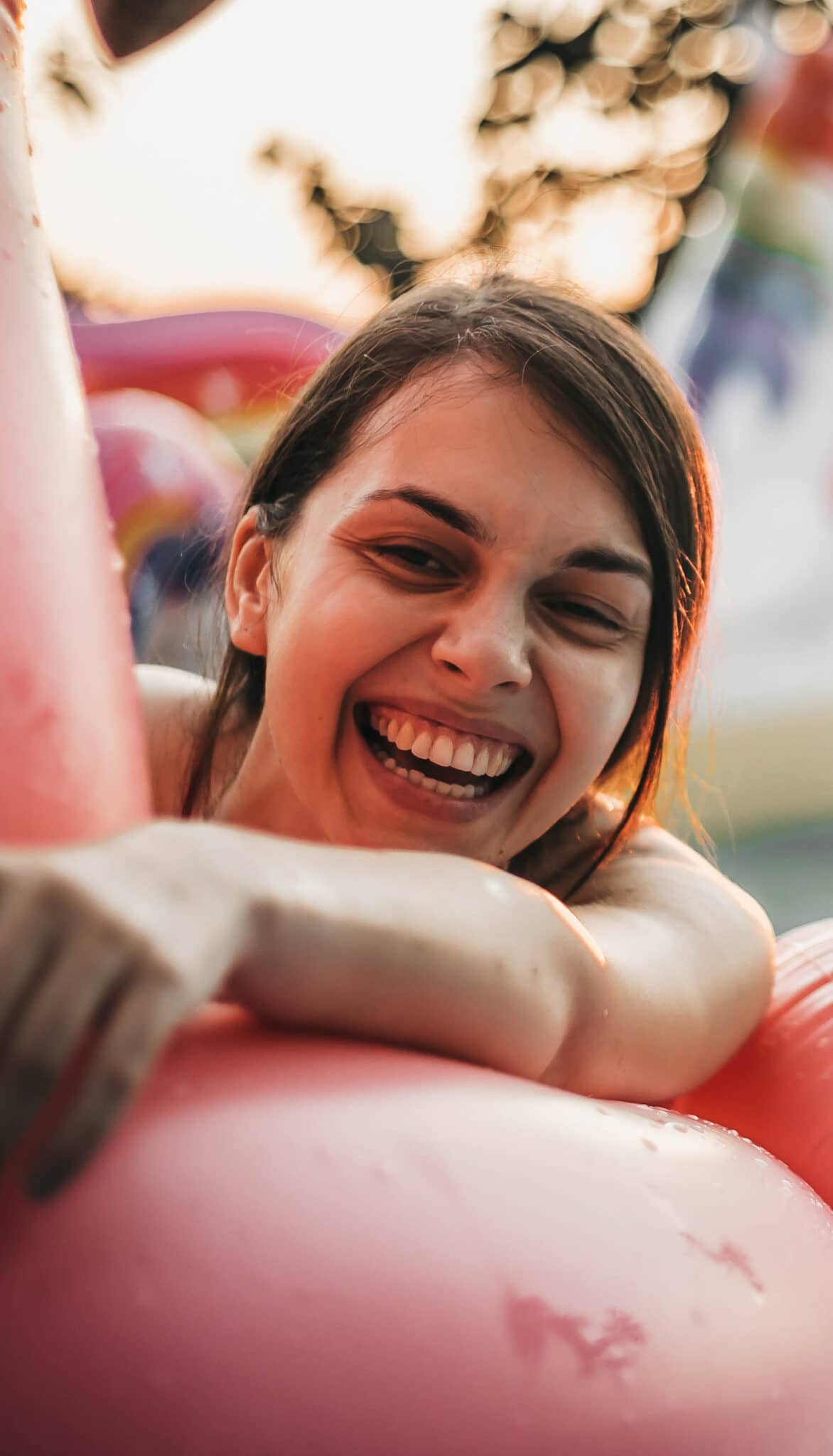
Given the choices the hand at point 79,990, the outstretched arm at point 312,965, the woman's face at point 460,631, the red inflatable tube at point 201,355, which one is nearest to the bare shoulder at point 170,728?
the woman's face at point 460,631

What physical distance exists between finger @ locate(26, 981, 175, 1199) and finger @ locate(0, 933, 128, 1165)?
0.01 metres

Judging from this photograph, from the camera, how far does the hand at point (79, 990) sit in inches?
17.6

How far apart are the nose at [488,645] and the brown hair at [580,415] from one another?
0.70 feet

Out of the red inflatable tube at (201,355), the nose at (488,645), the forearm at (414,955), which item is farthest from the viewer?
the red inflatable tube at (201,355)

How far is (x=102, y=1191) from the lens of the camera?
0.52 metres

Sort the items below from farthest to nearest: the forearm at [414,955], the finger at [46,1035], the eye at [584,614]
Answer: the eye at [584,614], the forearm at [414,955], the finger at [46,1035]

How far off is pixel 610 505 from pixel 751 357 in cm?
216

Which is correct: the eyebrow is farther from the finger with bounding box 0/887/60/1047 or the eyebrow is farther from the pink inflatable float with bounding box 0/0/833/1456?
the finger with bounding box 0/887/60/1047

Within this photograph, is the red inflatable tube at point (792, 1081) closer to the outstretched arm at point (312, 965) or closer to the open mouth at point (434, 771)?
the outstretched arm at point (312, 965)

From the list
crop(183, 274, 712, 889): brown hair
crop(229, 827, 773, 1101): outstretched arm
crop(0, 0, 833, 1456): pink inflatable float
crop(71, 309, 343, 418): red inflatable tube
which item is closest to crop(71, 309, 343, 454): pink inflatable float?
crop(71, 309, 343, 418): red inflatable tube

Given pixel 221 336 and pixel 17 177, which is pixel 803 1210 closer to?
pixel 17 177

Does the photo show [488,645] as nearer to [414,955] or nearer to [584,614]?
[584,614]

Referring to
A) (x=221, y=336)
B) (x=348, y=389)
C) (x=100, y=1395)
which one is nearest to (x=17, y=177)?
(x=348, y=389)

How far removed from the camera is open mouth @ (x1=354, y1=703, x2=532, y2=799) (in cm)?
118
